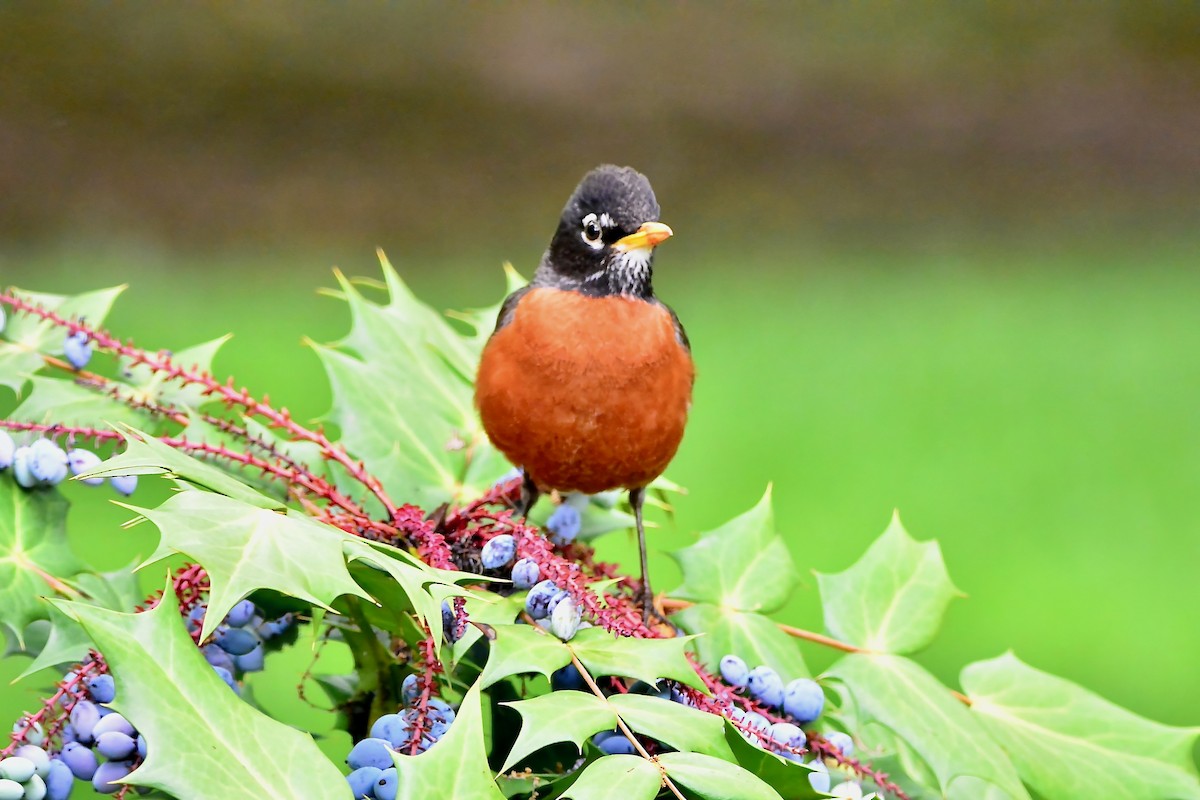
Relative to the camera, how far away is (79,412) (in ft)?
4.58

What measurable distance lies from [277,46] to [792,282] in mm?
3208

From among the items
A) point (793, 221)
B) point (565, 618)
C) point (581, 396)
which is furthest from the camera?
point (793, 221)

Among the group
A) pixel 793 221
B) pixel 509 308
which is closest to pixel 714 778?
pixel 509 308

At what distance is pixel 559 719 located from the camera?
1.04 metres

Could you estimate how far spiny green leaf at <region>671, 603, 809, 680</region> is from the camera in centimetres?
140

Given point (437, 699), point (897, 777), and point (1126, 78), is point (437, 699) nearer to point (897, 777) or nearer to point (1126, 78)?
point (897, 777)

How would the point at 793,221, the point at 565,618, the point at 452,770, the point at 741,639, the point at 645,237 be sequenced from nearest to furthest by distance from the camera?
the point at 452,770 < the point at 565,618 < the point at 741,639 < the point at 645,237 < the point at 793,221

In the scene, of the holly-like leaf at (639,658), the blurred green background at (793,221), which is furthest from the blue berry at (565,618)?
the blurred green background at (793,221)

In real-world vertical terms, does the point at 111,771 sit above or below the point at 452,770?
below

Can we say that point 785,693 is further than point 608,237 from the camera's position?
No

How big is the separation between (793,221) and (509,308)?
5.58 meters

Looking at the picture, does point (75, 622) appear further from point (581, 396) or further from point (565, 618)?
point (581, 396)

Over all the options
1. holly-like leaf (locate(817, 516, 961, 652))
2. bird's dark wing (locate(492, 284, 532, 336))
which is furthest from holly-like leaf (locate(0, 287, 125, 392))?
holly-like leaf (locate(817, 516, 961, 652))

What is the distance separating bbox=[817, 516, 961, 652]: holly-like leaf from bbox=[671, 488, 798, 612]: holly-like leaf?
0.17 feet
